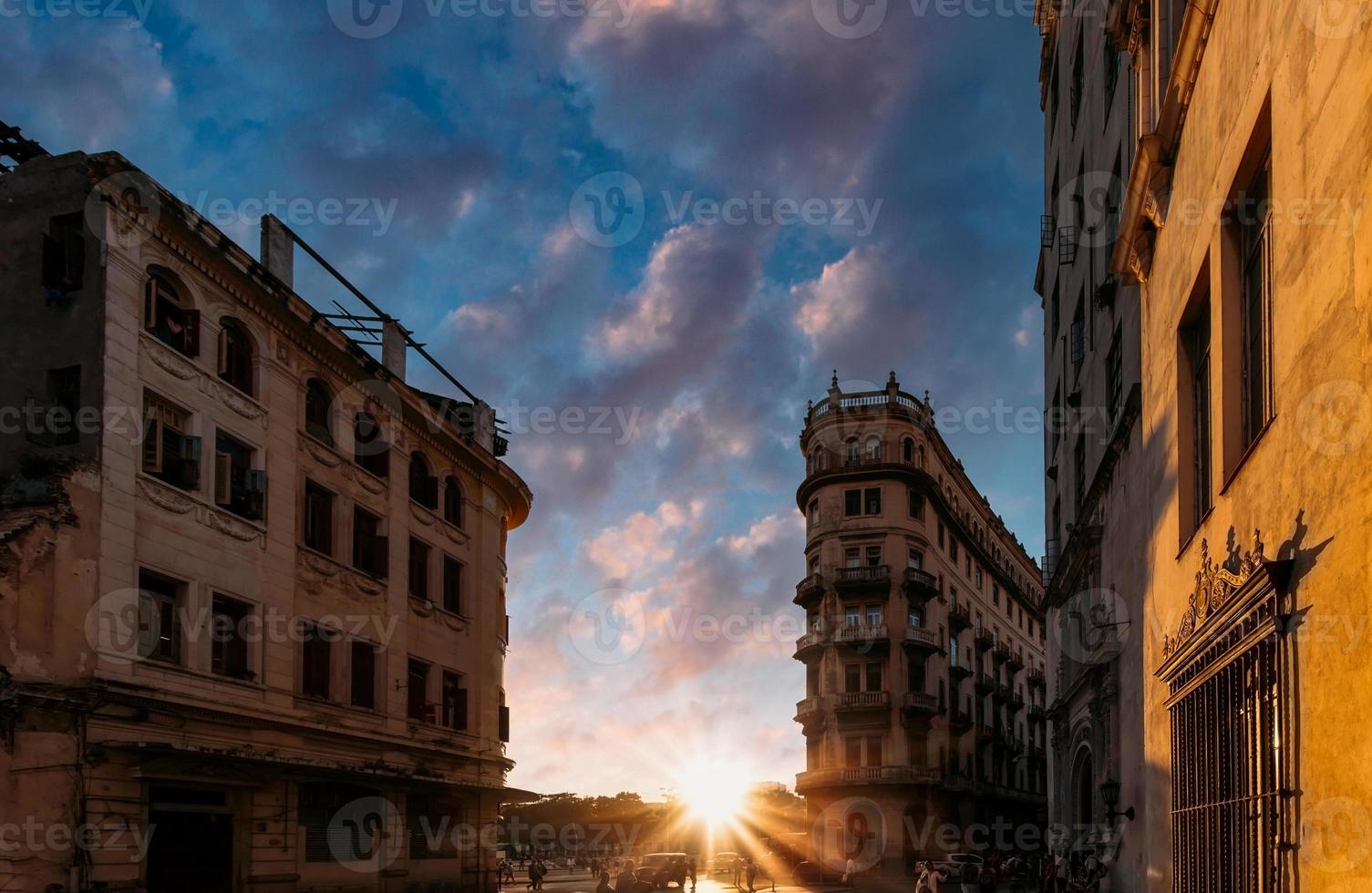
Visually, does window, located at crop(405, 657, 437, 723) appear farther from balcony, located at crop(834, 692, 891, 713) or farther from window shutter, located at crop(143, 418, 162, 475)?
balcony, located at crop(834, 692, 891, 713)

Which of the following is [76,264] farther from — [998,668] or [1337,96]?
[998,668]

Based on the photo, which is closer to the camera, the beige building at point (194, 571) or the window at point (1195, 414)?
the window at point (1195, 414)

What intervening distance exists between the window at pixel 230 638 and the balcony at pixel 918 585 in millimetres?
45361

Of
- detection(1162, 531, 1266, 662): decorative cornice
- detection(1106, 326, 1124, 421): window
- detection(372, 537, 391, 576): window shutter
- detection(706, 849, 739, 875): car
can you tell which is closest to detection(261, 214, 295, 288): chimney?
detection(372, 537, 391, 576): window shutter

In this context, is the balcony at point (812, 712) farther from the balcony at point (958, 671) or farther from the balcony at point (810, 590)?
the balcony at point (958, 671)

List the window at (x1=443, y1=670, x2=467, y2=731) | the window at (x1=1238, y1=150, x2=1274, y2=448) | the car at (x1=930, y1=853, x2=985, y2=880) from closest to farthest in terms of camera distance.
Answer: the window at (x1=1238, y1=150, x2=1274, y2=448) < the window at (x1=443, y1=670, x2=467, y2=731) < the car at (x1=930, y1=853, x2=985, y2=880)

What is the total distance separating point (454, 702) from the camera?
36375 millimetres

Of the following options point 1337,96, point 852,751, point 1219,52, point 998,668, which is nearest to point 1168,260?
point 1219,52

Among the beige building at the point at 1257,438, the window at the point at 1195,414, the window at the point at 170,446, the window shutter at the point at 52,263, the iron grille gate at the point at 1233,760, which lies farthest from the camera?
the window at the point at 170,446

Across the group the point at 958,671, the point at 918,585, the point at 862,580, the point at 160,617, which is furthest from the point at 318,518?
the point at 958,671

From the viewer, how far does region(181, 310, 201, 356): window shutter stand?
24891mm

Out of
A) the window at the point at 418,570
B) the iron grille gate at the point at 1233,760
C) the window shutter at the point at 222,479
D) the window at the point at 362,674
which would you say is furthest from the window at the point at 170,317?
the iron grille gate at the point at 1233,760

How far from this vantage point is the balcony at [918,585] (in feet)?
218

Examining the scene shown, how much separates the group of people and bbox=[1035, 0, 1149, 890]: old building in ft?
1.62
